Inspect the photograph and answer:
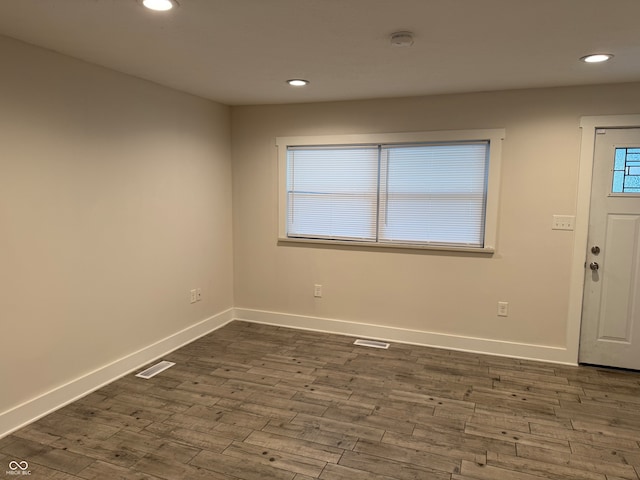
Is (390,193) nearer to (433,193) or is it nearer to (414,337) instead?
(433,193)

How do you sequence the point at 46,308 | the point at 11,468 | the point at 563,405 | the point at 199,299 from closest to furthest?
the point at 11,468, the point at 46,308, the point at 563,405, the point at 199,299

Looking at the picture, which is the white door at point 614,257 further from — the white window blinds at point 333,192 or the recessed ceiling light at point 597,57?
the white window blinds at point 333,192

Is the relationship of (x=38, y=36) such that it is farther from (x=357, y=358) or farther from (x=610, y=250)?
(x=610, y=250)

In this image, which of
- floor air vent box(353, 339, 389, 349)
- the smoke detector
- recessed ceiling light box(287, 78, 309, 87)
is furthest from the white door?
recessed ceiling light box(287, 78, 309, 87)

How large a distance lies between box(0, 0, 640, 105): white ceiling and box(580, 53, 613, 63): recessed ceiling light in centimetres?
6

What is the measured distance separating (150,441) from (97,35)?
233 centimetres

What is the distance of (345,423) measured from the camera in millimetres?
2664

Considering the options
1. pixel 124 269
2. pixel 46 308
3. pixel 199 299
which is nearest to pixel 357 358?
pixel 199 299

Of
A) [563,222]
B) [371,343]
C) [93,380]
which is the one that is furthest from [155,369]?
[563,222]

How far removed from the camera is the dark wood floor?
2.24 meters

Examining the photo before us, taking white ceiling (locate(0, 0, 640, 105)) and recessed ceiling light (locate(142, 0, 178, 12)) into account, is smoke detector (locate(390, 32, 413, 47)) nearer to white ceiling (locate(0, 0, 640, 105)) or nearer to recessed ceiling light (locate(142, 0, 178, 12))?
white ceiling (locate(0, 0, 640, 105))

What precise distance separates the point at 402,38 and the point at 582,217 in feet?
7.40

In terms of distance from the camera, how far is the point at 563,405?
9.59ft

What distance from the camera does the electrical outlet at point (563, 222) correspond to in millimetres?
3521
